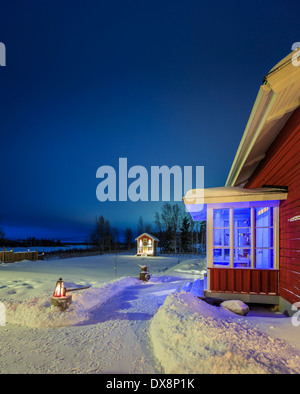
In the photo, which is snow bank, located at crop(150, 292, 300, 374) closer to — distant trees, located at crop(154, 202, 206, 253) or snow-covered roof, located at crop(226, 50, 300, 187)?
snow-covered roof, located at crop(226, 50, 300, 187)

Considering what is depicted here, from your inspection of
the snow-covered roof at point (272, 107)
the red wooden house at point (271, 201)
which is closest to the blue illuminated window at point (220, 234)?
the red wooden house at point (271, 201)

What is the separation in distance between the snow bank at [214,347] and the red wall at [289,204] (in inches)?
77.5

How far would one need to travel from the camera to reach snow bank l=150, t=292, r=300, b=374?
8.71 ft

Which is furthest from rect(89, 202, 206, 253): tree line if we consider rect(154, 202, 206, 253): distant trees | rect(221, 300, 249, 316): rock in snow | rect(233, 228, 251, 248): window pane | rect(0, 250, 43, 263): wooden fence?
rect(221, 300, 249, 316): rock in snow

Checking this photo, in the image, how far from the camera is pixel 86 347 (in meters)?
3.62

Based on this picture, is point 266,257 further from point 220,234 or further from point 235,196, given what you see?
point 220,234

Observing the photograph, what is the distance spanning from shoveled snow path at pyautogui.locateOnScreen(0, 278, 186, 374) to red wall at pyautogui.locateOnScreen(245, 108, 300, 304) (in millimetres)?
3217

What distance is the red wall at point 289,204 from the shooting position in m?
5.08

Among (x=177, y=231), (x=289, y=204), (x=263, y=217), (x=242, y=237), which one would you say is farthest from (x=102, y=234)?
(x=289, y=204)

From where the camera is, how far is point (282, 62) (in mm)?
4172

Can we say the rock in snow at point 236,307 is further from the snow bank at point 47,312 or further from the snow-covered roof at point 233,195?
the snow bank at point 47,312

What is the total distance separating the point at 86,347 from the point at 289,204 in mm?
5135

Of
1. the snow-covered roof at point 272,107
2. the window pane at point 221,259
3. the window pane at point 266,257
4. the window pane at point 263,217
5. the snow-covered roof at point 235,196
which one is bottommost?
the window pane at point 221,259
